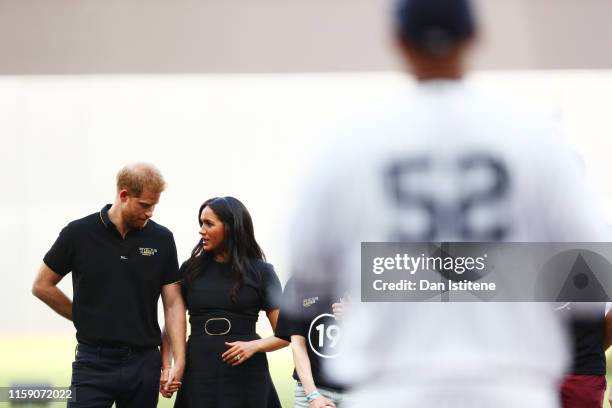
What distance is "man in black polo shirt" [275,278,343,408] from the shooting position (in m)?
3.02

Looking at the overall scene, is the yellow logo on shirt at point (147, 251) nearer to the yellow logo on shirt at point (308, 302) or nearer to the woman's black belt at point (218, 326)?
the woman's black belt at point (218, 326)

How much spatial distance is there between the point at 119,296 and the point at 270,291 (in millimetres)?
597

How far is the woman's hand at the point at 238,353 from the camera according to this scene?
3.32 meters

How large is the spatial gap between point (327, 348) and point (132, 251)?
0.89 meters

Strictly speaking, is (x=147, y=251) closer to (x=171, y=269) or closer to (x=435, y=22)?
(x=171, y=269)

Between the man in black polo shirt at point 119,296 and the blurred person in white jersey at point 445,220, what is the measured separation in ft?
7.80

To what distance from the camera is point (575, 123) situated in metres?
3.91

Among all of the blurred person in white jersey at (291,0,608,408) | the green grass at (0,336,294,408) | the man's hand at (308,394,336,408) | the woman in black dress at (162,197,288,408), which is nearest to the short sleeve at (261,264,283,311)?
the woman in black dress at (162,197,288,408)

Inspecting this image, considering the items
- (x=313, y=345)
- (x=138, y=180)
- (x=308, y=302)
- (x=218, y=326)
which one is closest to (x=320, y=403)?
(x=313, y=345)

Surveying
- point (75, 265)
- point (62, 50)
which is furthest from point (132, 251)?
point (62, 50)

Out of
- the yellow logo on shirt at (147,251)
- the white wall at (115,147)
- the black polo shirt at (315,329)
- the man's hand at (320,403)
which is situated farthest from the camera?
the white wall at (115,147)

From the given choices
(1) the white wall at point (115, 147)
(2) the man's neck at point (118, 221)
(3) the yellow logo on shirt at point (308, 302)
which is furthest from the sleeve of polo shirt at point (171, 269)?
(3) the yellow logo on shirt at point (308, 302)

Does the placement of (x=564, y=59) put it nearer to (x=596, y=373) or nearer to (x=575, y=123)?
(x=575, y=123)

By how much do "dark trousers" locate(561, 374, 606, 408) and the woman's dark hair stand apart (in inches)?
51.3
